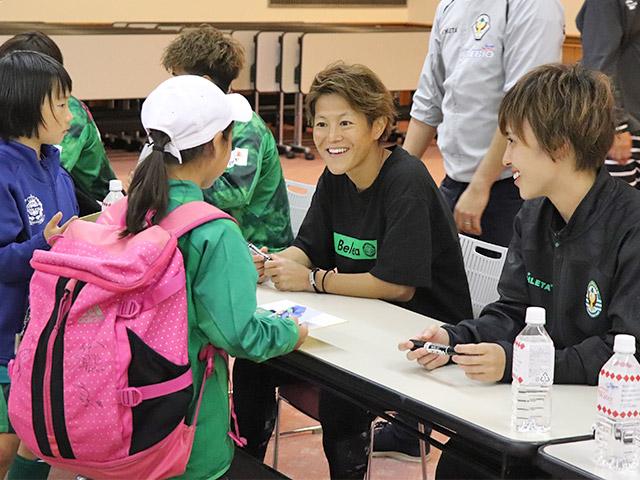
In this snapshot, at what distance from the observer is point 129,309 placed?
1.77 m

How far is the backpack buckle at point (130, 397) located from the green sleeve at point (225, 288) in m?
0.20

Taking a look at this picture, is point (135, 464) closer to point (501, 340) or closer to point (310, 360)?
point (310, 360)

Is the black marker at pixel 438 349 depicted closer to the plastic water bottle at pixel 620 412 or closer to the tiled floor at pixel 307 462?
the plastic water bottle at pixel 620 412

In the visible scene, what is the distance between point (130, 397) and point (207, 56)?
6.24ft

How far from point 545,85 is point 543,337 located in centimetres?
55

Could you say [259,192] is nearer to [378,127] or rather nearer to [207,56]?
[207,56]

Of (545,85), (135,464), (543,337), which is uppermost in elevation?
(545,85)

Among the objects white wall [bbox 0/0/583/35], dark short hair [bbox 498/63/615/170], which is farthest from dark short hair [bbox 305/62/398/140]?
white wall [bbox 0/0/583/35]

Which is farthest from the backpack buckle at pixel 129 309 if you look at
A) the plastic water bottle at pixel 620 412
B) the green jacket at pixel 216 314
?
the plastic water bottle at pixel 620 412

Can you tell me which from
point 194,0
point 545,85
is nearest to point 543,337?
point 545,85

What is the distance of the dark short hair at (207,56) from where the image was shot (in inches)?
134

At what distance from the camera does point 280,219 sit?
3.26 m

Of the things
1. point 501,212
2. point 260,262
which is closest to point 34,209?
point 260,262

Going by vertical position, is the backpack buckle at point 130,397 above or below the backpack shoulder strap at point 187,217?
below
